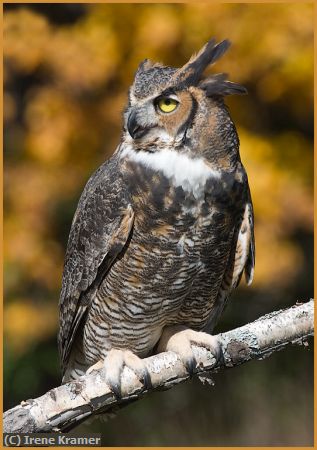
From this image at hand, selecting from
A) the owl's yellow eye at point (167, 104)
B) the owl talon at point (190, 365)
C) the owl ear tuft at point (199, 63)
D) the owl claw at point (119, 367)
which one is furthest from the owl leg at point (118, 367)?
the owl ear tuft at point (199, 63)

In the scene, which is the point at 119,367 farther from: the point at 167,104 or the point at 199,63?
the point at 199,63

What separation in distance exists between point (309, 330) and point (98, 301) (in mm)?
756

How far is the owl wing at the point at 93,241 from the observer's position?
2.35 metres

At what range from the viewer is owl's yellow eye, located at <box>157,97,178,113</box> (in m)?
2.22

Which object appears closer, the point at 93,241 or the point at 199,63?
the point at 199,63

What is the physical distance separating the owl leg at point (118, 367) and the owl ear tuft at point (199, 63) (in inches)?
38.8

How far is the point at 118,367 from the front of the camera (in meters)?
2.45

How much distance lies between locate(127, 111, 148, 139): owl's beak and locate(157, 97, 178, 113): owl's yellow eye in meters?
0.09

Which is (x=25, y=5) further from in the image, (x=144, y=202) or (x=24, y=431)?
(x=24, y=431)

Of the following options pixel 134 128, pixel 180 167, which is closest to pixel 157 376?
pixel 180 167

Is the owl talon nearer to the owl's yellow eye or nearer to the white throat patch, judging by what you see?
the white throat patch

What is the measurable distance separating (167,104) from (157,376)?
923 mm

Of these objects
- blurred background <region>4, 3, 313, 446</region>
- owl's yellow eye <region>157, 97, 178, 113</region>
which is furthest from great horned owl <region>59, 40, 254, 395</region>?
blurred background <region>4, 3, 313, 446</region>

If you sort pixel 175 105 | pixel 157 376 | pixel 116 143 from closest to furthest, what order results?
pixel 175 105 → pixel 157 376 → pixel 116 143
